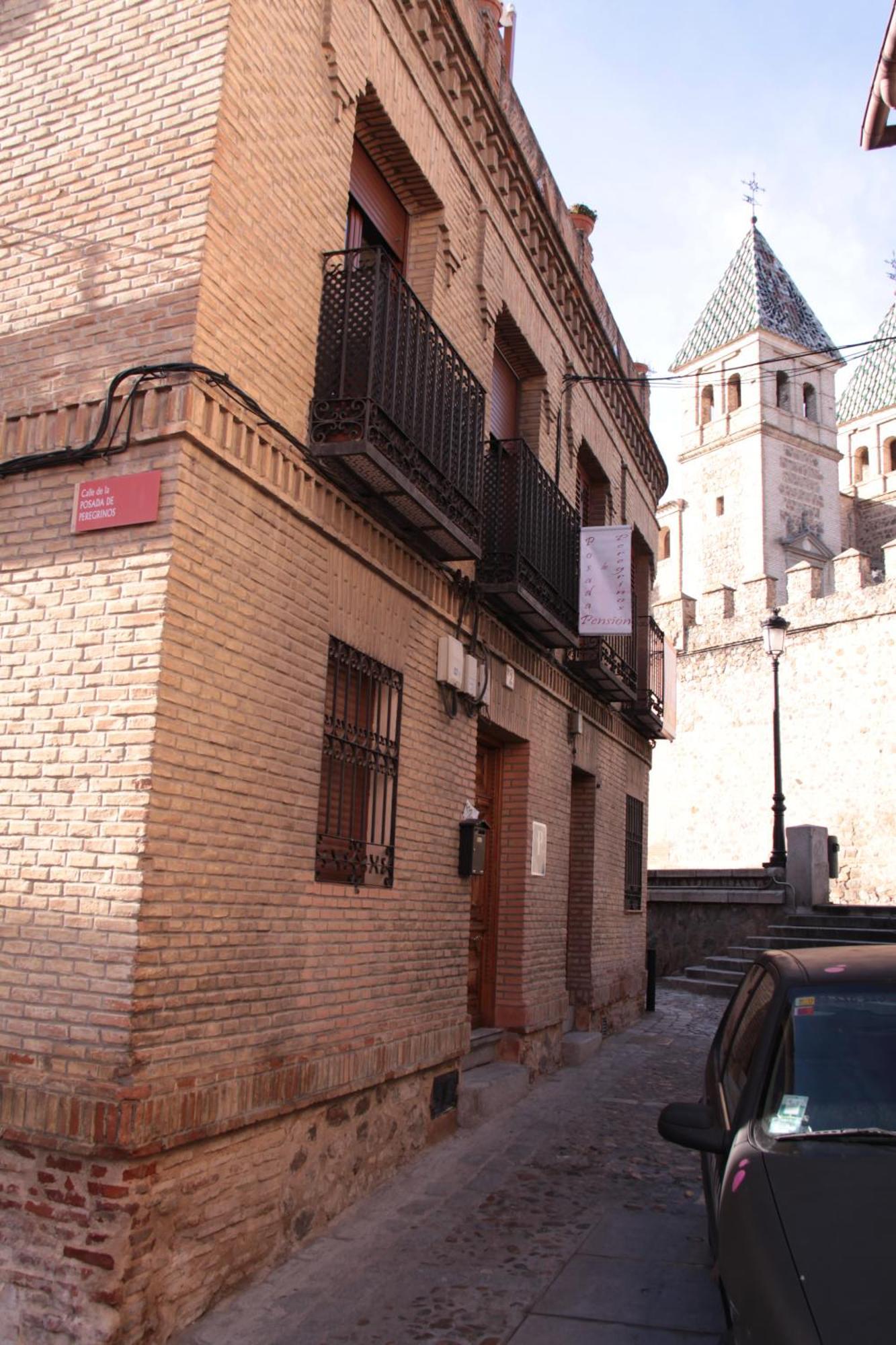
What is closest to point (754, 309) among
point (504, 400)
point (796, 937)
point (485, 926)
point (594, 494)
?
point (796, 937)

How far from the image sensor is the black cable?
4.96 m

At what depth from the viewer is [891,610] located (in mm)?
27172

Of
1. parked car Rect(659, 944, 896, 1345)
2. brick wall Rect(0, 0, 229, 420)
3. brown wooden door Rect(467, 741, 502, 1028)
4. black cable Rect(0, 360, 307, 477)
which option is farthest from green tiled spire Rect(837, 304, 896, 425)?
parked car Rect(659, 944, 896, 1345)

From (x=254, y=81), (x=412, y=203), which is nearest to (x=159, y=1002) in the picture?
(x=254, y=81)

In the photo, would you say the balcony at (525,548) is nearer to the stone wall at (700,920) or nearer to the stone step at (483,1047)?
the stone step at (483,1047)

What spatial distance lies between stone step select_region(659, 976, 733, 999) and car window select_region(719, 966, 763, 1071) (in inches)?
435

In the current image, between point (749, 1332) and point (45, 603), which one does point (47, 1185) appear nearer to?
point (45, 603)

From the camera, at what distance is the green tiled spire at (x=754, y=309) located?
164 feet

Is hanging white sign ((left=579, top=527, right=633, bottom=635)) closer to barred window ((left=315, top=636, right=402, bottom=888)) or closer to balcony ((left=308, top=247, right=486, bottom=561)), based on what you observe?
balcony ((left=308, top=247, right=486, bottom=561))

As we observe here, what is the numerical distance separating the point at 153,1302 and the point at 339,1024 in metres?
1.92

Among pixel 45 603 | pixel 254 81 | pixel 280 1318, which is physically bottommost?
pixel 280 1318

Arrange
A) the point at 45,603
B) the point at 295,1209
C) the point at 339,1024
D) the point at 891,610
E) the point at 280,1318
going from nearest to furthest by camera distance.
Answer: the point at 280,1318
the point at 45,603
the point at 295,1209
the point at 339,1024
the point at 891,610

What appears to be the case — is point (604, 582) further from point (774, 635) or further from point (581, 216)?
point (774, 635)

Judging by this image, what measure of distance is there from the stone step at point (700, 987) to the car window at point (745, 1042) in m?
11.7
